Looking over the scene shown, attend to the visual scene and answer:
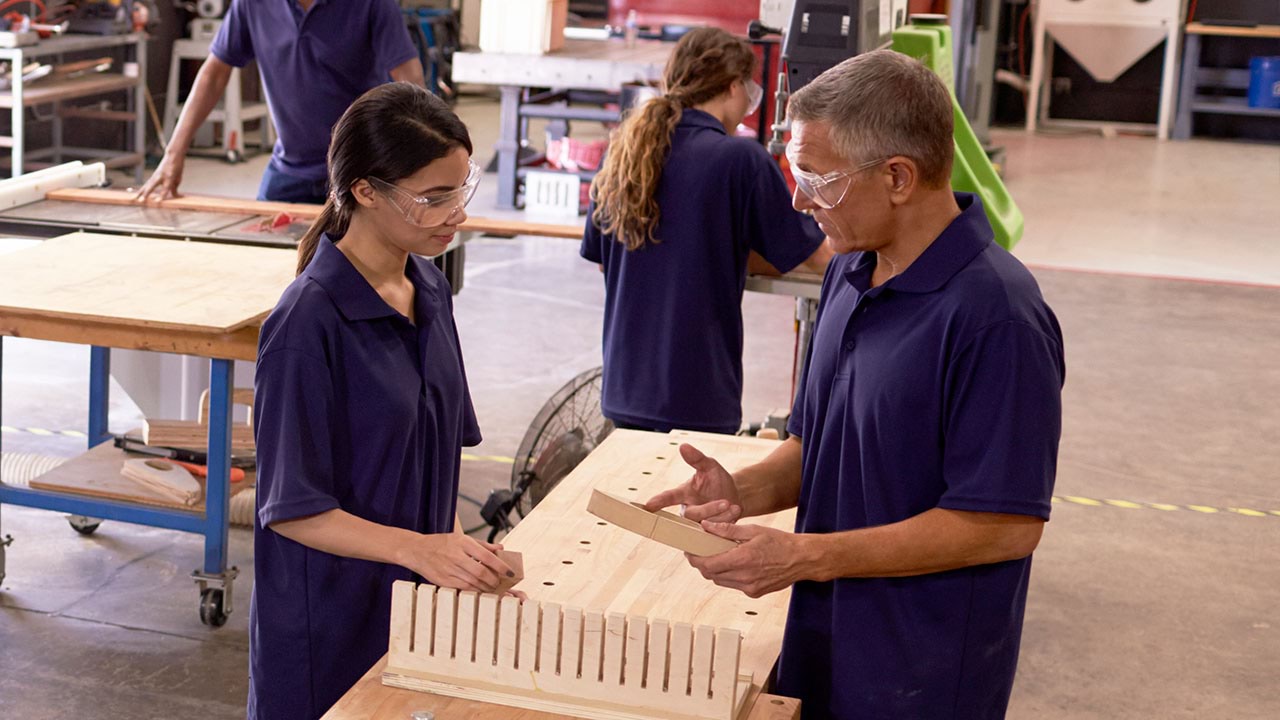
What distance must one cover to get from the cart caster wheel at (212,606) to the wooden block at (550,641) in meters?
2.37

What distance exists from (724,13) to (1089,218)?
311 cm

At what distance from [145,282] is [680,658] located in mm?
2536

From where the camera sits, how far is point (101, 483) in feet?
13.2

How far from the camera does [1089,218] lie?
9.96m

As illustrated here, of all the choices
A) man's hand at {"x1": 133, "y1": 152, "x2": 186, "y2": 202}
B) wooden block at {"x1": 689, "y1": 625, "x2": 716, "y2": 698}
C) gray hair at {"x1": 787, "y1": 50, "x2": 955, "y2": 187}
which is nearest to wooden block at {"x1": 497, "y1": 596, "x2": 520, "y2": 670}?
wooden block at {"x1": 689, "y1": 625, "x2": 716, "y2": 698}

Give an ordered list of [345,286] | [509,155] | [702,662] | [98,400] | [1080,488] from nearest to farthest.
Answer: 1. [702,662]
2. [345,286]
3. [98,400]
4. [1080,488]
5. [509,155]

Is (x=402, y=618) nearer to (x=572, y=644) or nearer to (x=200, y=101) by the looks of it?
(x=572, y=644)

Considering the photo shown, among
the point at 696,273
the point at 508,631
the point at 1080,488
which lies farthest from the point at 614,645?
the point at 1080,488

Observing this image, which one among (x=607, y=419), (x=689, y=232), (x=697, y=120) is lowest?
(x=607, y=419)

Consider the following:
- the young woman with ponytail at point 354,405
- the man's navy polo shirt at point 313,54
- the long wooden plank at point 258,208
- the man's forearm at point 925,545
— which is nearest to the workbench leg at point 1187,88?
the long wooden plank at point 258,208

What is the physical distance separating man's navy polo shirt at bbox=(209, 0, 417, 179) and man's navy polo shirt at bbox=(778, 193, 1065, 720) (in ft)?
10.3

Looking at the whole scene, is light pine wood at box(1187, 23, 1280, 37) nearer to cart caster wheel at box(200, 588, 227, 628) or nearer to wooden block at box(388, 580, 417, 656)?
cart caster wheel at box(200, 588, 227, 628)

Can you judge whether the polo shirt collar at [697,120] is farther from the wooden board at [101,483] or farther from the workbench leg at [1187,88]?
the workbench leg at [1187,88]

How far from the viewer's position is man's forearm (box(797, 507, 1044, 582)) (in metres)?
1.70
